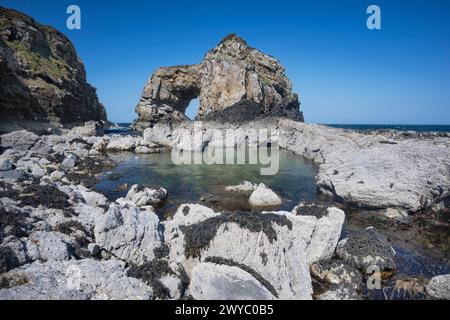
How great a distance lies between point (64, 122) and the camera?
59.2m

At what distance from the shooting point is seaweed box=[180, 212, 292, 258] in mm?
9633

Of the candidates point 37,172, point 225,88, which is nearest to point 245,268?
point 37,172

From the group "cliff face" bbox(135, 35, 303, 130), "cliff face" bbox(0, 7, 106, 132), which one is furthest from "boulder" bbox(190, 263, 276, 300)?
"cliff face" bbox(135, 35, 303, 130)

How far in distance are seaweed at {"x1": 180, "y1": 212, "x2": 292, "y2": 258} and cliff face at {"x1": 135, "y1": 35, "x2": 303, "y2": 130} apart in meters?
48.0

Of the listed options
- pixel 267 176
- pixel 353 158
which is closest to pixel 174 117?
pixel 267 176

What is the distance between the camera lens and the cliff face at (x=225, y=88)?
196 ft

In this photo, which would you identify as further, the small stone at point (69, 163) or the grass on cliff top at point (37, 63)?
the grass on cliff top at point (37, 63)

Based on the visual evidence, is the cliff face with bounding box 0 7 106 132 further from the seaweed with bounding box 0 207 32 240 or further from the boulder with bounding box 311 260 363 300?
the boulder with bounding box 311 260 363 300

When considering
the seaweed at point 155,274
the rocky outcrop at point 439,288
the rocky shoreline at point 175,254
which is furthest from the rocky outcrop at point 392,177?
the seaweed at point 155,274

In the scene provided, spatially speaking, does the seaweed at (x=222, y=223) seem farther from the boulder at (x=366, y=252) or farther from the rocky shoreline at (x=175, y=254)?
the boulder at (x=366, y=252)

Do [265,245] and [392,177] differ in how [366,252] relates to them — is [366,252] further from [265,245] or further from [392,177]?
[392,177]

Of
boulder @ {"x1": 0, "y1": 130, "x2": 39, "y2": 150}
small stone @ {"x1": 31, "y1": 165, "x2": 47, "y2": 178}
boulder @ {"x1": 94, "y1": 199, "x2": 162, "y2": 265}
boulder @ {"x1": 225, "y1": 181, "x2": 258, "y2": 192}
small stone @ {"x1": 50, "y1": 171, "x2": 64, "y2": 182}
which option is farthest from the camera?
boulder @ {"x1": 0, "y1": 130, "x2": 39, "y2": 150}

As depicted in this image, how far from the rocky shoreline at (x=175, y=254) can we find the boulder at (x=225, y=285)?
25 millimetres

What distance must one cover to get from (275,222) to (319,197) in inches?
461
